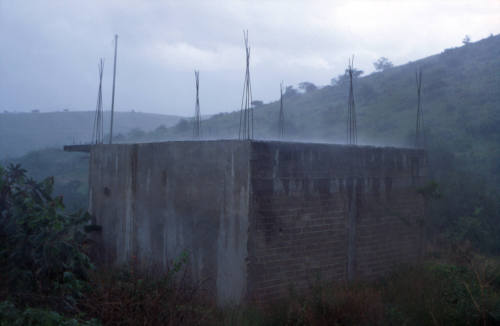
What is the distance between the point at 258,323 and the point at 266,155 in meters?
2.33

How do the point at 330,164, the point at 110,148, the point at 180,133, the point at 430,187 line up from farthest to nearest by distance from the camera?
the point at 180,133 → the point at 110,148 → the point at 430,187 → the point at 330,164

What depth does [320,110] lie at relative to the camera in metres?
28.8

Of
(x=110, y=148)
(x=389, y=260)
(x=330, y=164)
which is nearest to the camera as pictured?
(x=330, y=164)

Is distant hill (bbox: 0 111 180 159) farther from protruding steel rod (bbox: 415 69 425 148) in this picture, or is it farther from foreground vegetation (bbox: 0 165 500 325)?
foreground vegetation (bbox: 0 165 500 325)

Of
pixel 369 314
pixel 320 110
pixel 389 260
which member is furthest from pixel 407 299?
pixel 320 110

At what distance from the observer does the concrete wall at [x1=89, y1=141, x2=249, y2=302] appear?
638 cm

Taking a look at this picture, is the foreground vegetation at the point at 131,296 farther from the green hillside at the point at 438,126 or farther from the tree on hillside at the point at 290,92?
the tree on hillside at the point at 290,92

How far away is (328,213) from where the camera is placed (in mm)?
7148

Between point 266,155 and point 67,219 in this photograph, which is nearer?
point 67,219

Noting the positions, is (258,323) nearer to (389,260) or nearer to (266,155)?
(266,155)

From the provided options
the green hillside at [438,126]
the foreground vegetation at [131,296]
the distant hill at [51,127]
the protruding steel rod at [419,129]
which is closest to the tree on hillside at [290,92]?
the green hillside at [438,126]

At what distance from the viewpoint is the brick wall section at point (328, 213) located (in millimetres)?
6281

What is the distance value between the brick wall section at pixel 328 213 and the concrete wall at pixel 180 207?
29 centimetres

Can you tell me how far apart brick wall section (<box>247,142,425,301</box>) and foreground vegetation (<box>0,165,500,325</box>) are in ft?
2.22
